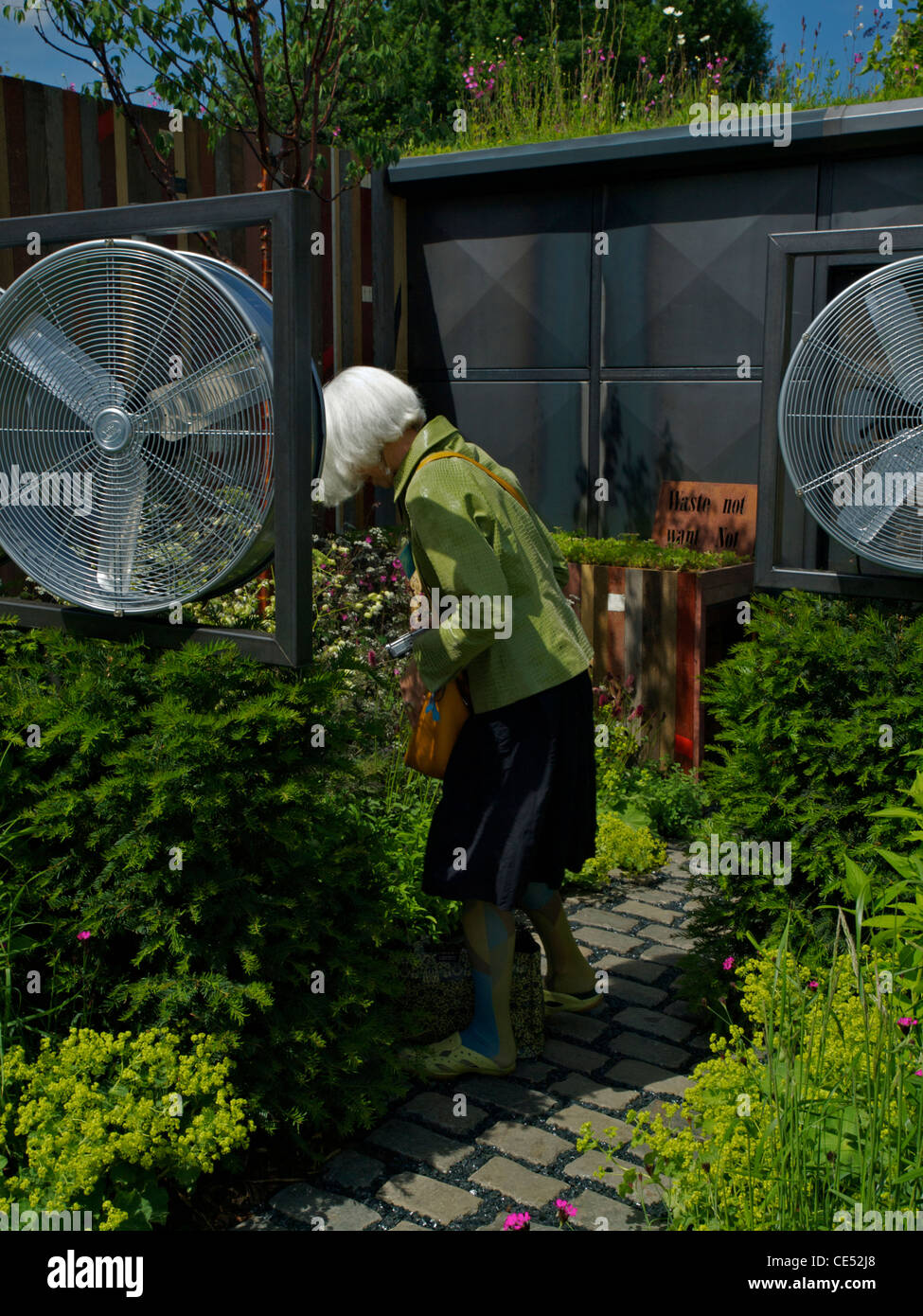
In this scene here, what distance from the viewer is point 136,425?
119 inches

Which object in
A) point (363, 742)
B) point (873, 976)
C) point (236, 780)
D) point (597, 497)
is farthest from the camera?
point (597, 497)

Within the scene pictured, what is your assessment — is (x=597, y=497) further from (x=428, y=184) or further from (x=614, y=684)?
(x=428, y=184)

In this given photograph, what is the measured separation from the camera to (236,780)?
3016 mm

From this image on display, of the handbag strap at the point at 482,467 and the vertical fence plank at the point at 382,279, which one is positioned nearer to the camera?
the handbag strap at the point at 482,467

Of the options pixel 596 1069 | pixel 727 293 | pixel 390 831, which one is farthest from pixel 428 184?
pixel 596 1069

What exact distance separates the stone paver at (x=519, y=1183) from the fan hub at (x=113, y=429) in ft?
7.08

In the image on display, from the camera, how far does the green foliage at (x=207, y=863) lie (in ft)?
9.86

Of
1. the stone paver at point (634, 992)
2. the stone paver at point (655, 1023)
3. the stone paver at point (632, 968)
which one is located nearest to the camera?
the stone paver at point (655, 1023)

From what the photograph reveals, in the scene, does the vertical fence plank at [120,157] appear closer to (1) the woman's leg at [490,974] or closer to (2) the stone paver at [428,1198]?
(1) the woman's leg at [490,974]

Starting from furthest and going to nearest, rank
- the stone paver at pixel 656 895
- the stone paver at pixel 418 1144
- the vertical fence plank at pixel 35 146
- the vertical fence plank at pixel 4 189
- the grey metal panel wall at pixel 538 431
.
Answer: the grey metal panel wall at pixel 538 431 → the vertical fence plank at pixel 35 146 → the vertical fence plank at pixel 4 189 → the stone paver at pixel 656 895 → the stone paver at pixel 418 1144

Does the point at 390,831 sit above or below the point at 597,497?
below

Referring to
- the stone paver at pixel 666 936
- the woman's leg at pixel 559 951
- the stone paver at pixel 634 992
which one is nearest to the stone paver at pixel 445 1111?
the woman's leg at pixel 559 951

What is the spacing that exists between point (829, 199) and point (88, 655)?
17.1 ft

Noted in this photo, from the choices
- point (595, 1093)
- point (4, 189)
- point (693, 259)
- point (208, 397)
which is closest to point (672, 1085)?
point (595, 1093)
